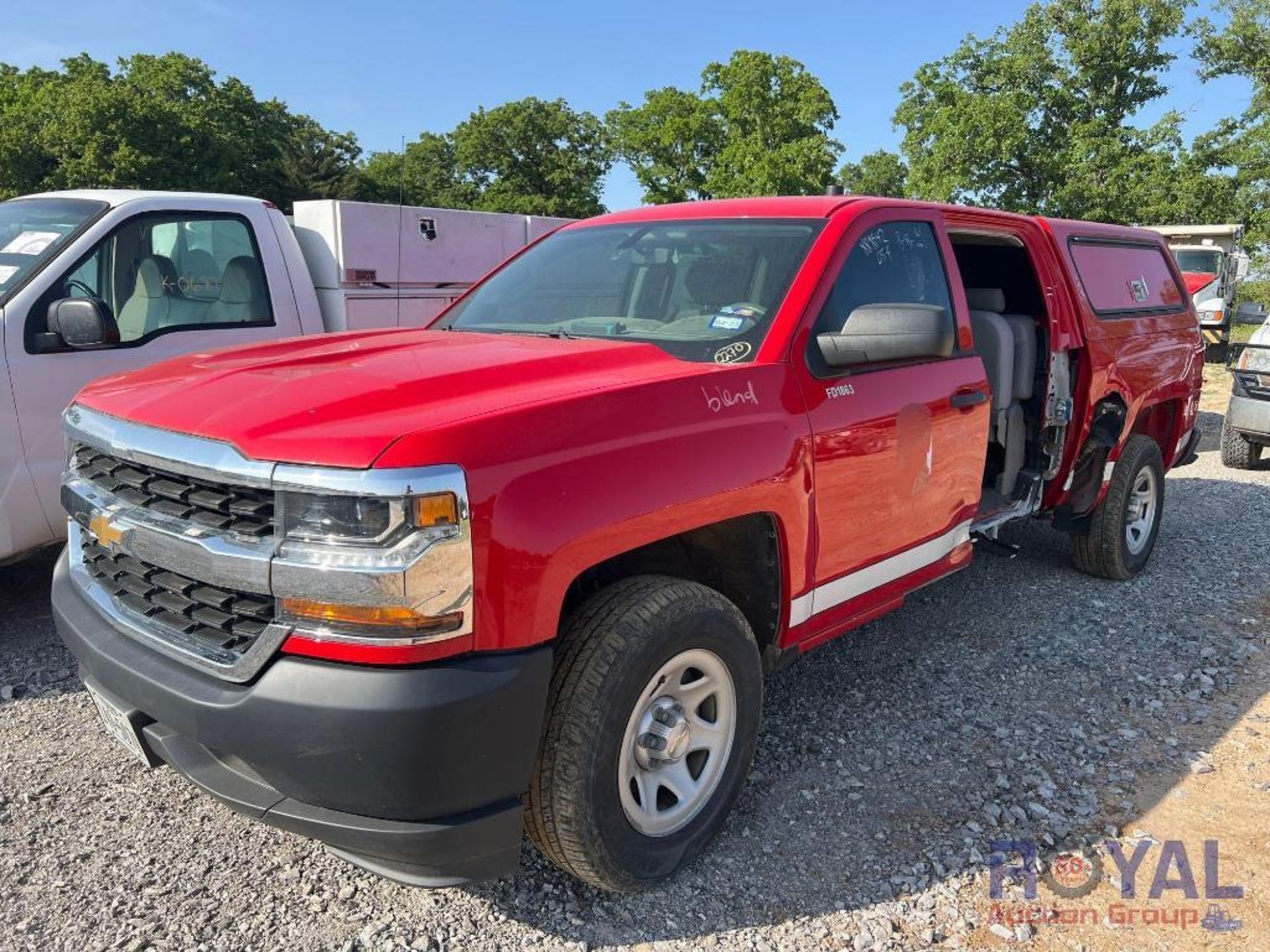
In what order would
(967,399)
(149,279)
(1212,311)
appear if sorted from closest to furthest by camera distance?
(967,399) → (149,279) → (1212,311)

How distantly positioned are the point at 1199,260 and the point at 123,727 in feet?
71.7

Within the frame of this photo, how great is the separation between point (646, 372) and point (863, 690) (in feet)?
6.51

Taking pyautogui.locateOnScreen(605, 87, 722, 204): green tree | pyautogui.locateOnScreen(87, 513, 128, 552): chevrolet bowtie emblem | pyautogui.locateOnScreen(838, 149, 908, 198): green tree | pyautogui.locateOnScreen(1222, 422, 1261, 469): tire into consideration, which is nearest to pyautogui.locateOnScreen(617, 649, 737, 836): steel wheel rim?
pyautogui.locateOnScreen(87, 513, 128, 552): chevrolet bowtie emblem

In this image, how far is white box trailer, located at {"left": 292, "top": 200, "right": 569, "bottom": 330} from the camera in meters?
5.70

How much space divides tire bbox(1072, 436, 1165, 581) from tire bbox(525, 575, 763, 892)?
3.30m

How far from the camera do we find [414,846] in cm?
200

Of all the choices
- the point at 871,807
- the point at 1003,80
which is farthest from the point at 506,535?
the point at 1003,80

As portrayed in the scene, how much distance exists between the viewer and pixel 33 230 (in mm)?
4469

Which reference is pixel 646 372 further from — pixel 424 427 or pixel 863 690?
pixel 863 690

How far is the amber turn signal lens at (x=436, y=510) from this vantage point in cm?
192

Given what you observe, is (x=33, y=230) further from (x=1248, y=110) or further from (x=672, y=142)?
(x=672, y=142)

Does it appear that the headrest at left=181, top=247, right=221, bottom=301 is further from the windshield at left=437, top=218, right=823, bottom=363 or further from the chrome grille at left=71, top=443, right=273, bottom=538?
the chrome grille at left=71, top=443, right=273, bottom=538

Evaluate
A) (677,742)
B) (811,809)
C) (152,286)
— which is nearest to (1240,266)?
(811,809)

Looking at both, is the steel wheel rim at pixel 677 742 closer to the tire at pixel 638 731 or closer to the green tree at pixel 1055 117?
the tire at pixel 638 731
